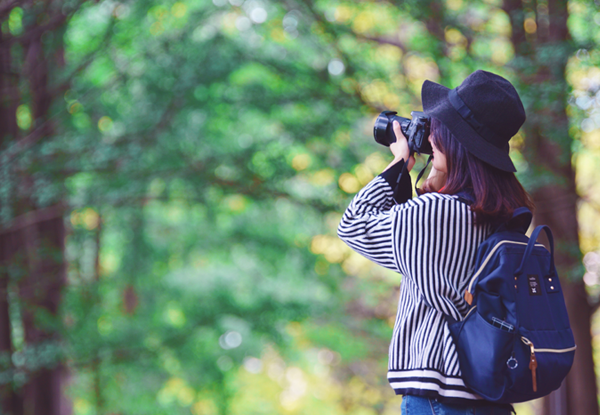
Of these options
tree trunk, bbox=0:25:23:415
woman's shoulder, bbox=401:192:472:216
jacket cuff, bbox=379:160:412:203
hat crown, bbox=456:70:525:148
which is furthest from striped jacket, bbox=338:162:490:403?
tree trunk, bbox=0:25:23:415

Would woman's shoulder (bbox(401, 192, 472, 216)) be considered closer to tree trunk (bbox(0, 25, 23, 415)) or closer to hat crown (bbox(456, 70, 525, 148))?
hat crown (bbox(456, 70, 525, 148))

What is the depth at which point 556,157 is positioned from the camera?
13.2 feet

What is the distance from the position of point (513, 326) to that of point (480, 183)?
0.33 meters

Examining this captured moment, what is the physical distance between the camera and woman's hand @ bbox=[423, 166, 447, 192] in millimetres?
1330

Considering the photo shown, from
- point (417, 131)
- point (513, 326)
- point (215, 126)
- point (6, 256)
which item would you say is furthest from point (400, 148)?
point (6, 256)

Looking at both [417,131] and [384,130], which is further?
[384,130]

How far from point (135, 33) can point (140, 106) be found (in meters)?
0.64

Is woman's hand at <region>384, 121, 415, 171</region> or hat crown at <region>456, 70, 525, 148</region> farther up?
hat crown at <region>456, 70, 525, 148</region>

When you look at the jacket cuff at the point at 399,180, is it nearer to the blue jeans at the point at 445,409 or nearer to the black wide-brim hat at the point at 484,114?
the black wide-brim hat at the point at 484,114

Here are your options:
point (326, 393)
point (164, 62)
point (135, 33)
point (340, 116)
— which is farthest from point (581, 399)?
point (326, 393)

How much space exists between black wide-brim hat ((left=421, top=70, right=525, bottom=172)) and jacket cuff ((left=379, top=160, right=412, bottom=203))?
169mm

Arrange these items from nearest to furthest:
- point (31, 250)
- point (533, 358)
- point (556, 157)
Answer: point (533, 358) < point (556, 157) < point (31, 250)

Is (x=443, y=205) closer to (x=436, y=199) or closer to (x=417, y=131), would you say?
(x=436, y=199)

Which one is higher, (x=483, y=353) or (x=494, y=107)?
(x=494, y=107)
